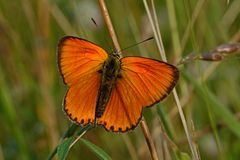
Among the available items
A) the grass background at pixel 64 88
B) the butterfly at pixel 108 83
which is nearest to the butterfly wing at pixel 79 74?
the butterfly at pixel 108 83

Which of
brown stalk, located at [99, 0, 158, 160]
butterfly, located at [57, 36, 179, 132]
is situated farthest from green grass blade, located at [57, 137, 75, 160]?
brown stalk, located at [99, 0, 158, 160]

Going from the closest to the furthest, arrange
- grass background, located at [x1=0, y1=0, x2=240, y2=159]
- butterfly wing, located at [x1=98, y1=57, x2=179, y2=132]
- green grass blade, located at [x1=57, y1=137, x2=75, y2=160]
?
1. green grass blade, located at [x1=57, y1=137, x2=75, y2=160]
2. butterfly wing, located at [x1=98, y1=57, x2=179, y2=132]
3. grass background, located at [x1=0, y1=0, x2=240, y2=159]

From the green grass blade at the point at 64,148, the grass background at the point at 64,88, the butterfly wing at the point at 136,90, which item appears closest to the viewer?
the green grass blade at the point at 64,148

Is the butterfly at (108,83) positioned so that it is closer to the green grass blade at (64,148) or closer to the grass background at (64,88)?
the green grass blade at (64,148)

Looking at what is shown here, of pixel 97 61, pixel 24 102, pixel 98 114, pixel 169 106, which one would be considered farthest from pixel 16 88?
pixel 98 114

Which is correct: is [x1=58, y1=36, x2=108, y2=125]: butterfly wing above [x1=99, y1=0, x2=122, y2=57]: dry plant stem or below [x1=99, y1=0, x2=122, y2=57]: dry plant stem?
below

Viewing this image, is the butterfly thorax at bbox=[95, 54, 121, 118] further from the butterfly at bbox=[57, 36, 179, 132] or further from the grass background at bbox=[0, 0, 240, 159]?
the grass background at bbox=[0, 0, 240, 159]

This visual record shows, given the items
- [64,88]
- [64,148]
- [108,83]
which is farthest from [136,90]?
[64,88]

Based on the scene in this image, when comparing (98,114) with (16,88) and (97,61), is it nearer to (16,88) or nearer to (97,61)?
(97,61)
